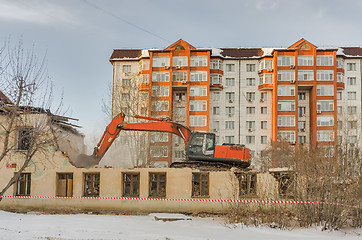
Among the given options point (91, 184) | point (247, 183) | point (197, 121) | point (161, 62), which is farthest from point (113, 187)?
point (161, 62)

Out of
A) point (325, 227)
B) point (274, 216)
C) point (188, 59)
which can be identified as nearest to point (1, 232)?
point (274, 216)

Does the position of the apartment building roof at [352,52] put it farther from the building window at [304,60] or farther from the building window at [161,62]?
the building window at [161,62]

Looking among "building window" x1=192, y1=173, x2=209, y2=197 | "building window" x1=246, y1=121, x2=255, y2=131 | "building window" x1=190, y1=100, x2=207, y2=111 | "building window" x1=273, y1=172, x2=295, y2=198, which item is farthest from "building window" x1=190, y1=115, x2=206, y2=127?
"building window" x1=273, y1=172, x2=295, y2=198

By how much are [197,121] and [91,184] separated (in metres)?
30.0

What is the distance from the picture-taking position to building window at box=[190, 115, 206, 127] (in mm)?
47406

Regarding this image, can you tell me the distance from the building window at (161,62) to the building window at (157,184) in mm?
31355

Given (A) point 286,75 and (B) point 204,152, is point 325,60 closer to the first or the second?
(A) point 286,75

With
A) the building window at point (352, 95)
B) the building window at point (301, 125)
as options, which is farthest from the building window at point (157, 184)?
the building window at point (352, 95)

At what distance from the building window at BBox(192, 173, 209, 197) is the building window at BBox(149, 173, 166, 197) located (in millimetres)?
1522

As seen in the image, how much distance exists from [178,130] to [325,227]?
9613 mm

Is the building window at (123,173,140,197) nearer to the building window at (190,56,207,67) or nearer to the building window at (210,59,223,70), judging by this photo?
the building window at (190,56,207,67)

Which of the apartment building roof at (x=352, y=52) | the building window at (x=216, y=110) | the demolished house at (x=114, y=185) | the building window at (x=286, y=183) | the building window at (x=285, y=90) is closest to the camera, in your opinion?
the building window at (x=286, y=183)

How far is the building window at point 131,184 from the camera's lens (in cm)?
1820

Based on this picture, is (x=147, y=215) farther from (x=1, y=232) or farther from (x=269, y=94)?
(x=269, y=94)
